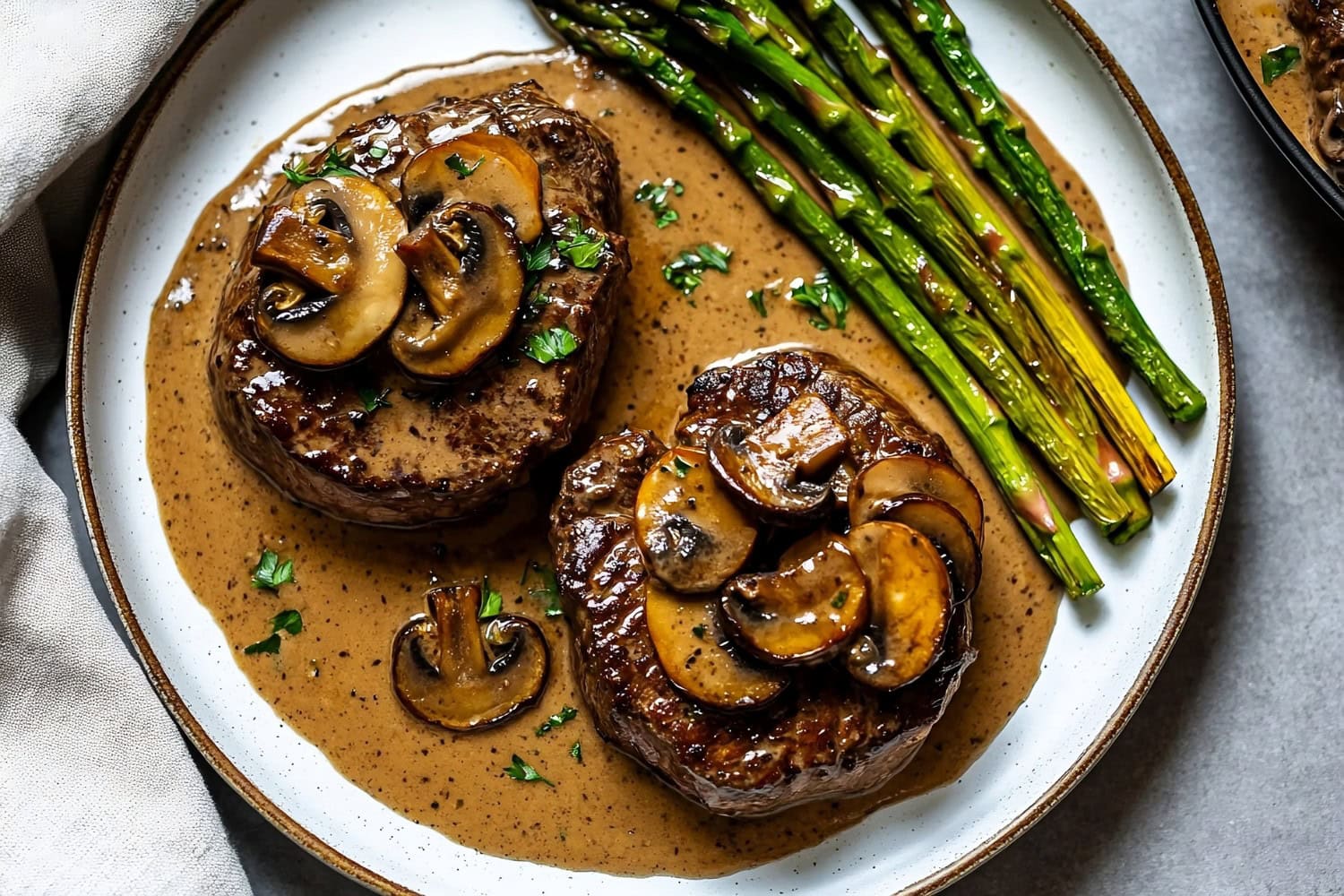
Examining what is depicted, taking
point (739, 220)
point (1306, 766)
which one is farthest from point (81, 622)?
point (1306, 766)

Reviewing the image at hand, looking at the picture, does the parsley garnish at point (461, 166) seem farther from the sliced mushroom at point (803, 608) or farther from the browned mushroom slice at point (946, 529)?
the browned mushroom slice at point (946, 529)

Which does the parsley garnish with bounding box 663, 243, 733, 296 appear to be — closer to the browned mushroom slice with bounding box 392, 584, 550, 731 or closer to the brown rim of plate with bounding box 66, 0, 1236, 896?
the browned mushroom slice with bounding box 392, 584, 550, 731

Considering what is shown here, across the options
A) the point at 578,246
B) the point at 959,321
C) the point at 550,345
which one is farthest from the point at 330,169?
the point at 959,321

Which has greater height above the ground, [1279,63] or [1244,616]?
[1279,63]

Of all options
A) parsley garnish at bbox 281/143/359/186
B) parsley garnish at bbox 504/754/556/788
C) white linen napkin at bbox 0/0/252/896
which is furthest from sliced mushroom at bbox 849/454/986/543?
white linen napkin at bbox 0/0/252/896

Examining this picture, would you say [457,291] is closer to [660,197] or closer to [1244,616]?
[660,197]

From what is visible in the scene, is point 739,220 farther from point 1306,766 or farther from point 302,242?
point 1306,766

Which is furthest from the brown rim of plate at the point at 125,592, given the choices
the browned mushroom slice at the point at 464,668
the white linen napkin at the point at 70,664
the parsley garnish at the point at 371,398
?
the parsley garnish at the point at 371,398
